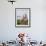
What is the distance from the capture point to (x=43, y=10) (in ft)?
18.5

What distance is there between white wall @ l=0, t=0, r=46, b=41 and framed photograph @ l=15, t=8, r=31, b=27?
0.40ft

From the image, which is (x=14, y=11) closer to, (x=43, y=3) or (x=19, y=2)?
(x=19, y=2)

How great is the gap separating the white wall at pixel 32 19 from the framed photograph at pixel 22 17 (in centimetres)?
12

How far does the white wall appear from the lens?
18.5ft

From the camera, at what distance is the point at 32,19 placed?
564cm

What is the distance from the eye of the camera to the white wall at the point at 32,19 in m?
5.62

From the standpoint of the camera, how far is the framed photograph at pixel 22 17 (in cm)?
562

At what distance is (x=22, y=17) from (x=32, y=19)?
419mm

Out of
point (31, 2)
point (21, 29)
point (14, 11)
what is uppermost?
point (31, 2)

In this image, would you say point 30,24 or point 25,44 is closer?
point 25,44

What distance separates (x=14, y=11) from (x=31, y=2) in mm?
786

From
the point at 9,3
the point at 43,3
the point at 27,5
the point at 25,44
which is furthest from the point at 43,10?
the point at 25,44

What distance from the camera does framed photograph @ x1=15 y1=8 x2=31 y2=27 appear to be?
562cm

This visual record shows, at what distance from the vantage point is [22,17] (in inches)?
223
